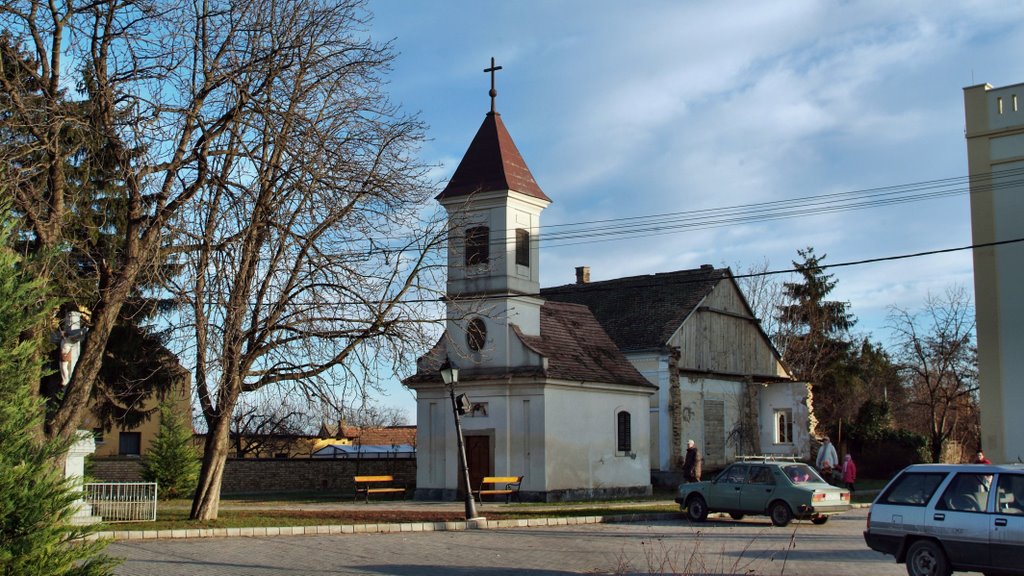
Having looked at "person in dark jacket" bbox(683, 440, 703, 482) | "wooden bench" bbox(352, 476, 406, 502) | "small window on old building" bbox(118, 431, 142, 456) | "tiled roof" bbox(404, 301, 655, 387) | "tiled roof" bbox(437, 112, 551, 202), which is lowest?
"wooden bench" bbox(352, 476, 406, 502)

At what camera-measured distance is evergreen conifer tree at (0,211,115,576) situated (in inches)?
310

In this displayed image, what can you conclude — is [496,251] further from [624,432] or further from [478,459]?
[624,432]

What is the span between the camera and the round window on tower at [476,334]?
3366 cm

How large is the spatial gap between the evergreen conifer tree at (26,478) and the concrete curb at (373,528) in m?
10.5

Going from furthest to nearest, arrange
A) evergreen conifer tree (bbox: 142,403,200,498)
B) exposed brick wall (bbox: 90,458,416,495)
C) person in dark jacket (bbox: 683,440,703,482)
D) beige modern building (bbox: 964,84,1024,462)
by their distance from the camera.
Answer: exposed brick wall (bbox: 90,458,416,495)
evergreen conifer tree (bbox: 142,403,200,498)
person in dark jacket (bbox: 683,440,703,482)
beige modern building (bbox: 964,84,1024,462)

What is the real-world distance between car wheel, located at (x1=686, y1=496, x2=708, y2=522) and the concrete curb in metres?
0.95

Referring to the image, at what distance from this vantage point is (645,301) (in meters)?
46.0

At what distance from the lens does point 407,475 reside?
43.0 meters

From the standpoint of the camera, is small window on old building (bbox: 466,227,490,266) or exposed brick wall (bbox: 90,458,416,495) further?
exposed brick wall (bbox: 90,458,416,495)

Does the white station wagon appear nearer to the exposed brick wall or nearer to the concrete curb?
the concrete curb

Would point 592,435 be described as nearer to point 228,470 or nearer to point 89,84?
point 228,470

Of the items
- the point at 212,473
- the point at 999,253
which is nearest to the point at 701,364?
the point at 999,253

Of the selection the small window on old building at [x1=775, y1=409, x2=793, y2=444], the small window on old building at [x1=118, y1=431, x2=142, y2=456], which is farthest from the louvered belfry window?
the small window on old building at [x1=118, y1=431, x2=142, y2=456]

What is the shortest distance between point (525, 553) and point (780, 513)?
8.54 m
